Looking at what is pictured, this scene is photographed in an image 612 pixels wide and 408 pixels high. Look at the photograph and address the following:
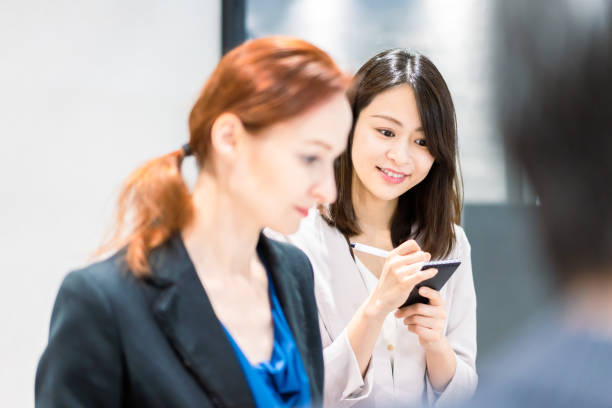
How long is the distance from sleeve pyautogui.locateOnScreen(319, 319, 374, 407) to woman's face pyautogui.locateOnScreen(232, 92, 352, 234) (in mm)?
508

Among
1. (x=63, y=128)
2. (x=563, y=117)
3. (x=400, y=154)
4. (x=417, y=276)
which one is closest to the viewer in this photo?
(x=563, y=117)

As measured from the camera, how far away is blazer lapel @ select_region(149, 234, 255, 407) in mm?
948

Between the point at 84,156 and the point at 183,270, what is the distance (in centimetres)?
190

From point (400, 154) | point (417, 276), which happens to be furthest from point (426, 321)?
point (400, 154)

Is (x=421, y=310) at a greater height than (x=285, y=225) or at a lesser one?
lesser

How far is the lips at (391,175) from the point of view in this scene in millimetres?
1586

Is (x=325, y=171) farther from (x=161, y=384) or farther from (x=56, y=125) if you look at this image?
(x=56, y=125)

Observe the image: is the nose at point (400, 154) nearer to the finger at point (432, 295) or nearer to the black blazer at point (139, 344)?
the finger at point (432, 295)

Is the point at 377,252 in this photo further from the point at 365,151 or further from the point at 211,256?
the point at 211,256

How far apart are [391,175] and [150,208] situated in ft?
2.46

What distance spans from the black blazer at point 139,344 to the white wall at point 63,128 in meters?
1.80

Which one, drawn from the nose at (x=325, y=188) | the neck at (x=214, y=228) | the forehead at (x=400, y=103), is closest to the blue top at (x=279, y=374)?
the neck at (x=214, y=228)

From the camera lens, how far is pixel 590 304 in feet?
1.05

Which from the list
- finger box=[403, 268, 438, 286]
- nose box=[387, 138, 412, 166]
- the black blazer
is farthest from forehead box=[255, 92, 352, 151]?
nose box=[387, 138, 412, 166]
